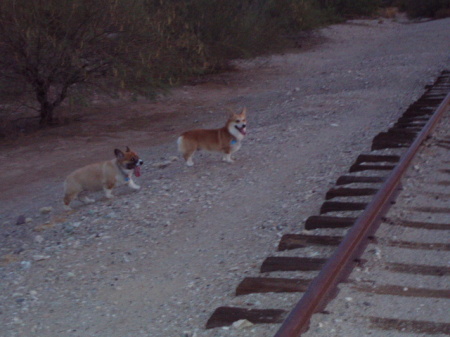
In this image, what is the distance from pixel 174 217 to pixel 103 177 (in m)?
1.94

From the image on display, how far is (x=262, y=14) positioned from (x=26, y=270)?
19704 millimetres

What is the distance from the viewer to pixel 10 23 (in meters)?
15.0

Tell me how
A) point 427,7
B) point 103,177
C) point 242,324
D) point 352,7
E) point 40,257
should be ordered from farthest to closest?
point 427,7, point 352,7, point 103,177, point 40,257, point 242,324

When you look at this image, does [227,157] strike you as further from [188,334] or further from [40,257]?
[188,334]

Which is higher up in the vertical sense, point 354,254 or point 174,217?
point 354,254

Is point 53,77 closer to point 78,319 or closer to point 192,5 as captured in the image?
point 192,5

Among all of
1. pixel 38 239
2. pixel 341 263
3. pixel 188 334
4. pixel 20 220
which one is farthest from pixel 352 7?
pixel 188 334

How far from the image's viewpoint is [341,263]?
5453 millimetres

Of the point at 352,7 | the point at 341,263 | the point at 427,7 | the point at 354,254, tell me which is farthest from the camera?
the point at 427,7

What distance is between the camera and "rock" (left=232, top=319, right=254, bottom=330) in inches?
194

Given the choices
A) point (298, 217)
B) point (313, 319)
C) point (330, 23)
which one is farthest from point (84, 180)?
point (330, 23)

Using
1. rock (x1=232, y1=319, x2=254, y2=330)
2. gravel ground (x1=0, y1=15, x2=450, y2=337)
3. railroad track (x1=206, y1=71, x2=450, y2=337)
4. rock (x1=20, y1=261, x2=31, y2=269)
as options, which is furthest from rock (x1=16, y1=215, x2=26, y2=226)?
rock (x1=232, y1=319, x2=254, y2=330)

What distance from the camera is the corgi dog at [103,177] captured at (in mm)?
9750

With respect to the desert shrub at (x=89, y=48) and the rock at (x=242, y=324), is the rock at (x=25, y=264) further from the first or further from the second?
the desert shrub at (x=89, y=48)
